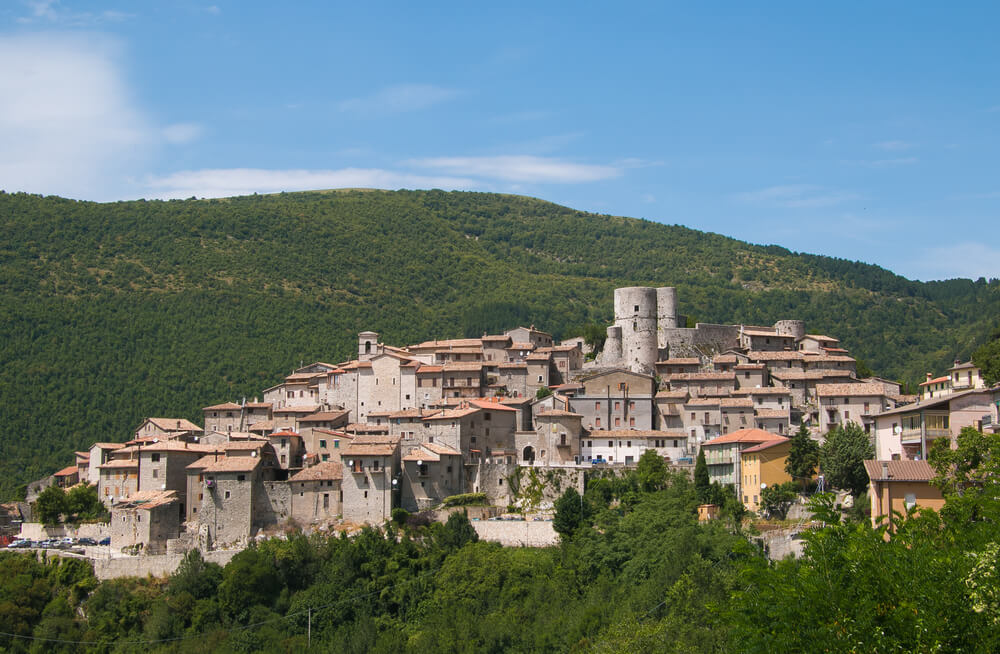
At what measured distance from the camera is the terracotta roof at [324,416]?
6725 cm

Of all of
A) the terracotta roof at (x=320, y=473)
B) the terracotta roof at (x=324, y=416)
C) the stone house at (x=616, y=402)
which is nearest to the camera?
the terracotta roof at (x=320, y=473)

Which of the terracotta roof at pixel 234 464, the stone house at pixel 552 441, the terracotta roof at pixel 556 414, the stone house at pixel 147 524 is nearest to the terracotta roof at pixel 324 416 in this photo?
the terracotta roof at pixel 234 464


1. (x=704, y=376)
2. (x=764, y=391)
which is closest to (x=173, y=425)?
(x=704, y=376)

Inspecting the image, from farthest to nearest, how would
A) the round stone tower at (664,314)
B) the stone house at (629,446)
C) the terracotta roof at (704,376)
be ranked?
the round stone tower at (664,314)
the terracotta roof at (704,376)
the stone house at (629,446)

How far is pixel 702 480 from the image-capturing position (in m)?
56.9

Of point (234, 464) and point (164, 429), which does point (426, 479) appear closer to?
point (234, 464)

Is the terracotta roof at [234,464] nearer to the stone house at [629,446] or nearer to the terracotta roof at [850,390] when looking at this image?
the stone house at [629,446]

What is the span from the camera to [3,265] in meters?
122

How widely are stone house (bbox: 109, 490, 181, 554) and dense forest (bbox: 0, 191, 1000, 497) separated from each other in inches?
1053

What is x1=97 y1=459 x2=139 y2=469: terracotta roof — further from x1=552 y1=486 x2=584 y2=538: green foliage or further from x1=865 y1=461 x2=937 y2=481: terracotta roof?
x1=865 y1=461 x2=937 y2=481: terracotta roof

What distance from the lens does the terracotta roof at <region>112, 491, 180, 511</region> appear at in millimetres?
58906

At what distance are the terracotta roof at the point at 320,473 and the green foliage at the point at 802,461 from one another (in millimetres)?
21770

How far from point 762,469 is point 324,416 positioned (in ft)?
83.8

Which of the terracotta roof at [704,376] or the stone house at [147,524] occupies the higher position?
the terracotta roof at [704,376]
